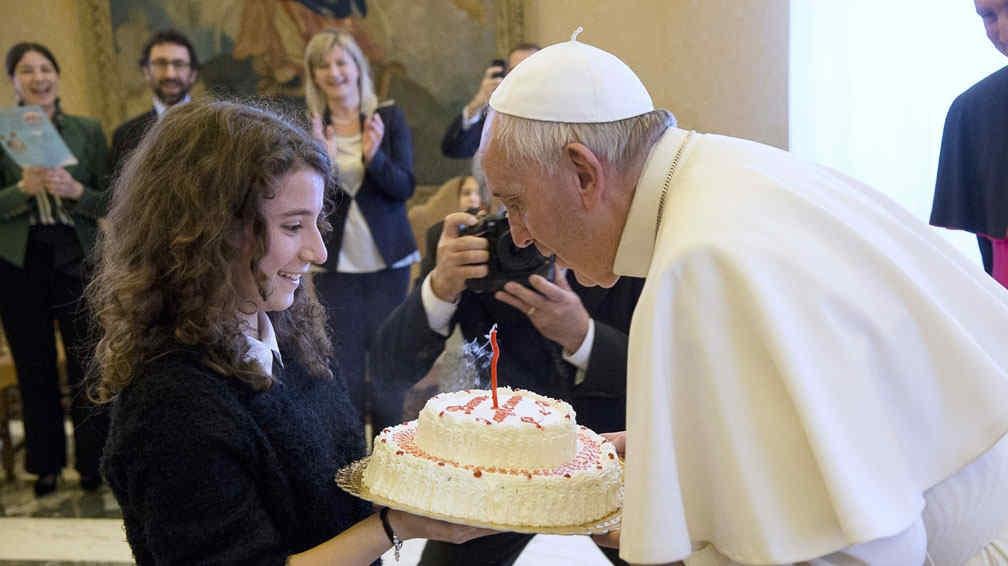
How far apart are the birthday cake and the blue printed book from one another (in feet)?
10.9

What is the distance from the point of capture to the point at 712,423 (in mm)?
1559

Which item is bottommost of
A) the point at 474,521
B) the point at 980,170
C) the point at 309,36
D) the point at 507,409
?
the point at 474,521

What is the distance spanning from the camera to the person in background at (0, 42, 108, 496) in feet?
16.0

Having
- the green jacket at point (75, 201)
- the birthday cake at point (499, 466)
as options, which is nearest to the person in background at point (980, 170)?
the birthday cake at point (499, 466)

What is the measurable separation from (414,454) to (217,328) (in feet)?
1.64

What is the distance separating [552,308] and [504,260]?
0.19 metres

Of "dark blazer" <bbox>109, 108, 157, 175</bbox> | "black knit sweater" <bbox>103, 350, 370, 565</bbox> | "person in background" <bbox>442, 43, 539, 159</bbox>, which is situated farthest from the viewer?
"person in background" <bbox>442, 43, 539, 159</bbox>

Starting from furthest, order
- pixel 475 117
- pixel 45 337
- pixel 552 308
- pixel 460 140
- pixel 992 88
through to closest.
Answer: pixel 460 140, pixel 475 117, pixel 45 337, pixel 992 88, pixel 552 308

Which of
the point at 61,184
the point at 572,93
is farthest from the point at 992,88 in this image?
the point at 61,184

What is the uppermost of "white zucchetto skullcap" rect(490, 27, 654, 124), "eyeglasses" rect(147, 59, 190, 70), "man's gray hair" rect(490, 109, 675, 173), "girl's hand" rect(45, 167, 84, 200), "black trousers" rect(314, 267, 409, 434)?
"eyeglasses" rect(147, 59, 190, 70)

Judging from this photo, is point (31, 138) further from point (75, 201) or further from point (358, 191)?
point (358, 191)

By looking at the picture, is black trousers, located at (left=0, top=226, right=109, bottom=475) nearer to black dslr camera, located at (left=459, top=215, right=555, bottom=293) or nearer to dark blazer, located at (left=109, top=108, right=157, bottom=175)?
dark blazer, located at (left=109, top=108, right=157, bottom=175)

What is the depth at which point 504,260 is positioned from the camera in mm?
2795

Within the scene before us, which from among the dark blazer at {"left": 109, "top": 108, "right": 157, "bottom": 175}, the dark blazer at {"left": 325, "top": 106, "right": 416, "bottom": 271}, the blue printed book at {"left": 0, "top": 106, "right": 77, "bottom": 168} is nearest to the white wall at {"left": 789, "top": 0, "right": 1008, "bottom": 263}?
the dark blazer at {"left": 325, "top": 106, "right": 416, "bottom": 271}
